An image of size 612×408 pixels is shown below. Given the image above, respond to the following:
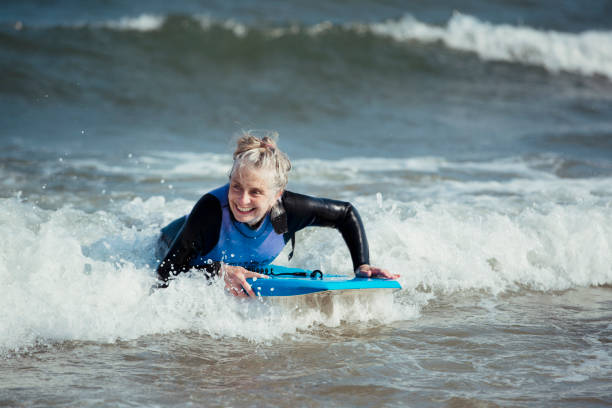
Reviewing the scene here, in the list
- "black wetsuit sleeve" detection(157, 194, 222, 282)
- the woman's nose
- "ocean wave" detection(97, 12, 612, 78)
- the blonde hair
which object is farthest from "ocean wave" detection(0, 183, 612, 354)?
"ocean wave" detection(97, 12, 612, 78)

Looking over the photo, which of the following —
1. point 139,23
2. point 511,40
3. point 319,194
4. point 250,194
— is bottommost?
point 250,194

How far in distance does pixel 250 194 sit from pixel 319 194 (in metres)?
3.36

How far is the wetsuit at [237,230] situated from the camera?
3777 millimetres

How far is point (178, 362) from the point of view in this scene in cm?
330

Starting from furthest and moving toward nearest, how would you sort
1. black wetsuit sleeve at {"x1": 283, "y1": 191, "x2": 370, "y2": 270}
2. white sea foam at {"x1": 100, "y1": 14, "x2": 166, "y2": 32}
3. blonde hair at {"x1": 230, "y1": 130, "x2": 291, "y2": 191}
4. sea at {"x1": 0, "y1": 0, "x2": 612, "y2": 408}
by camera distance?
white sea foam at {"x1": 100, "y1": 14, "x2": 166, "y2": 32}, black wetsuit sleeve at {"x1": 283, "y1": 191, "x2": 370, "y2": 270}, blonde hair at {"x1": 230, "y1": 130, "x2": 291, "y2": 191}, sea at {"x1": 0, "y1": 0, "x2": 612, "y2": 408}

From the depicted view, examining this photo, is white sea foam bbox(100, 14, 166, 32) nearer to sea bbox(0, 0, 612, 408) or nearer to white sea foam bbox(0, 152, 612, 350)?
sea bbox(0, 0, 612, 408)

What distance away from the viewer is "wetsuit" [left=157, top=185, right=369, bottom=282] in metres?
3.78

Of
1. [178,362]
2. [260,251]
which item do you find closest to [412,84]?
[260,251]

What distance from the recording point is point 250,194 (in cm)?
365

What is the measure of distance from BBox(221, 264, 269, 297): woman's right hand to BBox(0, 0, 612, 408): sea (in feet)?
0.27

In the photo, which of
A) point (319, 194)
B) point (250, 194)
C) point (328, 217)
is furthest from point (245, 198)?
point (319, 194)

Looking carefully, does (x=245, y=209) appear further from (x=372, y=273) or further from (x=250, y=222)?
(x=372, y=273)

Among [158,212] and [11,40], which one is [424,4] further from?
[158,212]

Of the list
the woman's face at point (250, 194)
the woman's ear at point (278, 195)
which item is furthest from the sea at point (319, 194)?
the woman's ear at point (278, 195)
